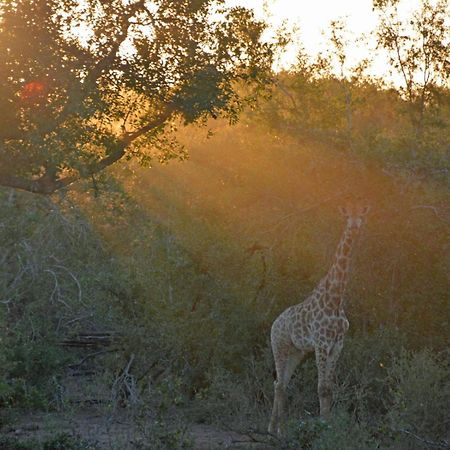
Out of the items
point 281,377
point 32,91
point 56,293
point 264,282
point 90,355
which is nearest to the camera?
point 32,91

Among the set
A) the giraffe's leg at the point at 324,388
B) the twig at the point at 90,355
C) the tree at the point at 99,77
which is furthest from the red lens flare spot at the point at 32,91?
the twig at the point at 90,355

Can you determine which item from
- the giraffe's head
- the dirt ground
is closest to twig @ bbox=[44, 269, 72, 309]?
the dirt ground

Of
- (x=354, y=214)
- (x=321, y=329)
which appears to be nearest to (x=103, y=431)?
(x=321, y=329)

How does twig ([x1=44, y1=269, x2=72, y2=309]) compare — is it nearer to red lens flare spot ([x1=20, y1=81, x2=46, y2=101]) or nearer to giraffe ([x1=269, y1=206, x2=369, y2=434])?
giraffe ([x1=269, y1=206, x2=369, y2=434])

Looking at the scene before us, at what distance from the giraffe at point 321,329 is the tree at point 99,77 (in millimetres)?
2119

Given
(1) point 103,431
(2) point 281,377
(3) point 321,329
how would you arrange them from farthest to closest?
1. (2) point 281,377
2. (1) point 103,431
3. (3) point 321,329

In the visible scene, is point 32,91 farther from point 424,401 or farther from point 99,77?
point 424,401

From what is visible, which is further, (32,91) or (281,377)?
(281,377)

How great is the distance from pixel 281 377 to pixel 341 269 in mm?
1450

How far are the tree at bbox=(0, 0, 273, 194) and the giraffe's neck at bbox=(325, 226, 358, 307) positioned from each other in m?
2.07

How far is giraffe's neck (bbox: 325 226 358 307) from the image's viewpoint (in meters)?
10.7

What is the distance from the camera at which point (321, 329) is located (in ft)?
34.8

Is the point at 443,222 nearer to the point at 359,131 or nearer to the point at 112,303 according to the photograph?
the point at 359,131

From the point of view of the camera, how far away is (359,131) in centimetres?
1526
